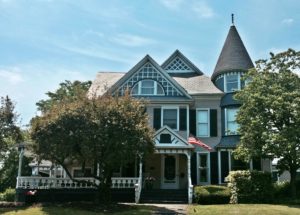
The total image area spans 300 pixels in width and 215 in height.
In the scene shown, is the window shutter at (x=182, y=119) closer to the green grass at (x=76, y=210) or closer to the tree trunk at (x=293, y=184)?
the tree trunk at (x=293, y=184)

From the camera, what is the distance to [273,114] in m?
24.0

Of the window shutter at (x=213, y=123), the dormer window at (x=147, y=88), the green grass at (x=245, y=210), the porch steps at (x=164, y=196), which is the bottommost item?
the green grass at (x=245, y=210)

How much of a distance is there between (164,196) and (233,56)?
43.7ft

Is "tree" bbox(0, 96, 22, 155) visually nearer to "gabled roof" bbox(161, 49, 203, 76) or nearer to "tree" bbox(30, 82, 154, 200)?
"tree" bbox(30, 82, 154, 200)

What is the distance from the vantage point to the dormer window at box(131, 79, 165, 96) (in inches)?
1159

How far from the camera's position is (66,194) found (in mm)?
24328

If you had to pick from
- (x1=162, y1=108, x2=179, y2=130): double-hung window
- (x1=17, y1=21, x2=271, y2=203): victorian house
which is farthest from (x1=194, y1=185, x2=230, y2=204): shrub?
(x1=162, y1=108, x2=179, y2=130): double-hung window

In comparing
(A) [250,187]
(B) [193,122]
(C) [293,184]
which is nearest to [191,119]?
(B) [193,122]

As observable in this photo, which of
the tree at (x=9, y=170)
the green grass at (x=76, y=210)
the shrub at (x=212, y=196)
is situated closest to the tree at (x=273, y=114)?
the shrub at (x=212, y=196)

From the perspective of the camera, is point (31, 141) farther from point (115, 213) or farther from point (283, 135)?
point (283, 135)

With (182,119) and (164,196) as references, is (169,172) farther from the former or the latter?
(164,196)

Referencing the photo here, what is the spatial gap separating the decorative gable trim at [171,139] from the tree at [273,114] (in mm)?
3432

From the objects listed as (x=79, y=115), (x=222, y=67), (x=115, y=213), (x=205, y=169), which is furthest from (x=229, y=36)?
(x=115, y=213)

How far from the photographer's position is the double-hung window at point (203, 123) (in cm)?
3003
